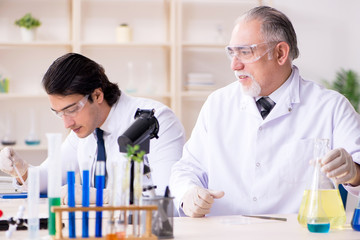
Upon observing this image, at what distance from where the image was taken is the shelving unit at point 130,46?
16.3 feet

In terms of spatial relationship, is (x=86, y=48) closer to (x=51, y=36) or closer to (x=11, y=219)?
(x=51, y=36)

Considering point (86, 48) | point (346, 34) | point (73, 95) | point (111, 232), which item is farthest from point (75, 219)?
point (346, 34)

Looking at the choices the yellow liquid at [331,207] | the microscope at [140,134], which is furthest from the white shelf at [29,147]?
the yellow liquid at [331,207]

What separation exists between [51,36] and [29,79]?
1.39 feet

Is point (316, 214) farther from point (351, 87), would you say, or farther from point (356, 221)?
point (351, 87)

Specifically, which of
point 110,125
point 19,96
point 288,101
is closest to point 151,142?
point 110,125

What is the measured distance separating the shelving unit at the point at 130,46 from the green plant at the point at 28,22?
5.9 inches

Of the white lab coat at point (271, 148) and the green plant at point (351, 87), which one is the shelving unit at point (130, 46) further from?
the white lab coat at point (271, 148)

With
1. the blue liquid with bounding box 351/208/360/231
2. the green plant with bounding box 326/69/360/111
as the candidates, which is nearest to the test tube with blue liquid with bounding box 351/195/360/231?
the blue liquid with bounding box 351/208/360/231

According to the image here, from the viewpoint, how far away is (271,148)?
7.34 ft

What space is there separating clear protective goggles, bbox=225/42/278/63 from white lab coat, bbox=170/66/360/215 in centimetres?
16

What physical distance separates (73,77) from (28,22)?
8.69 feet

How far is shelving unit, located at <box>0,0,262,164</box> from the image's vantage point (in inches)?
196

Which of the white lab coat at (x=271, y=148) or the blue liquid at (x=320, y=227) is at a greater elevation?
the white lab coat at (x=271, y=148)
